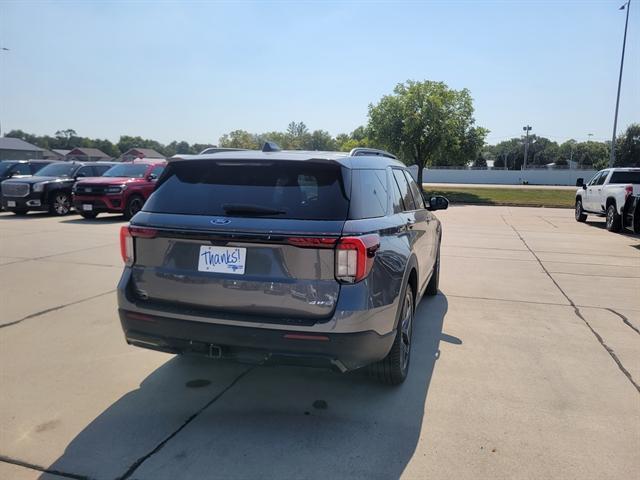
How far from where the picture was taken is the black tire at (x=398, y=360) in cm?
359

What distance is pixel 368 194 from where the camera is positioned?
3.40 m

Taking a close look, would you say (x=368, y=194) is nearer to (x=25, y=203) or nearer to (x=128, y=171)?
(x=128, y=171)

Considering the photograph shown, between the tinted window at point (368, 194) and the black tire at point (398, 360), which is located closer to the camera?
the tinted window at point (368, 194)

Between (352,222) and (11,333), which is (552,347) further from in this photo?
(11,333)

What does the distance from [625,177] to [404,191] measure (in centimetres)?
1370

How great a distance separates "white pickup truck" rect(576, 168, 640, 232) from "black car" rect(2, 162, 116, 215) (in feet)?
55.4

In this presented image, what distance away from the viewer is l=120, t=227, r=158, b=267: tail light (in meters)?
3.19

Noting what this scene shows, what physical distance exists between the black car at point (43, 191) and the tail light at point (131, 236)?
14348mm

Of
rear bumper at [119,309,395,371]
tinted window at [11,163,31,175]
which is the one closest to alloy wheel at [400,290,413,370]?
rear bumper at [119,309,395,371]

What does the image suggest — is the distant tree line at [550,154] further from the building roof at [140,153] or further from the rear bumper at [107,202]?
the rear bumper at [107,202]

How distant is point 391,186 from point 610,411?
7.72 ft

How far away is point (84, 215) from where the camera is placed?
15.2m

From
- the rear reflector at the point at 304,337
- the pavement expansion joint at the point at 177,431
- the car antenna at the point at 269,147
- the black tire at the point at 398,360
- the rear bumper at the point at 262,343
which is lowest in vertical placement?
the pavement expansion joint at the point at 177,431

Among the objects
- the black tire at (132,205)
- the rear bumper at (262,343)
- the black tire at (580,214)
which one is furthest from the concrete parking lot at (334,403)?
the black tire at (580,214)
